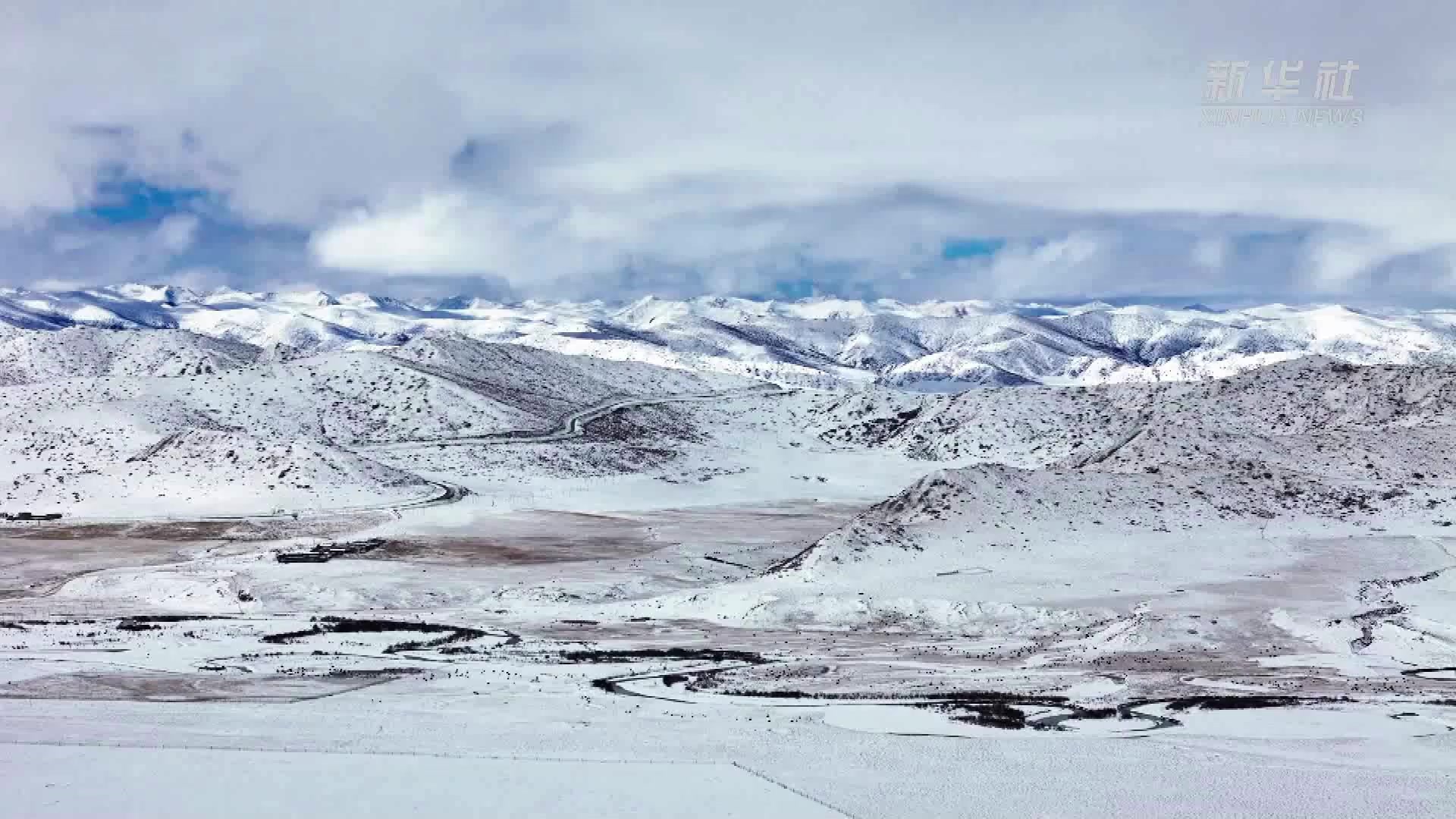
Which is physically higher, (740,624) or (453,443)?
(453,443)

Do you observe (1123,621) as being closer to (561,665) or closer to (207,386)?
(561,665)

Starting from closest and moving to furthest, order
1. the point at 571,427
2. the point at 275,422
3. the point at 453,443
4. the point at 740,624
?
the point at 740,624 < the point at 453,443 < the point at 275,422 < the point at 571,427

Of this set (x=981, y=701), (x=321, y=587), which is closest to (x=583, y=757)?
(x=981, y=701)

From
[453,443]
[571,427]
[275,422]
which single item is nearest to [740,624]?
[453,443]

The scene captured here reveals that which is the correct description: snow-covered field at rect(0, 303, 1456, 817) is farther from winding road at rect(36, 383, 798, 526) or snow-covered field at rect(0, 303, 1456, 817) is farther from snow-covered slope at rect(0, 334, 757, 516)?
winding road at rect(36, 383, 798, 526)

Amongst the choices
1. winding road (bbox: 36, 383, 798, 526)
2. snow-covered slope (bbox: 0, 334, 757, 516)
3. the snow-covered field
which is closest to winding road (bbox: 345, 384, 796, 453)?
winding road (bbox: 36, 383, 798, 526)

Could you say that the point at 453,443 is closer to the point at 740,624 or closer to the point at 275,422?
the point at 275,422

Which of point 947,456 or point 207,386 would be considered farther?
point 207,386

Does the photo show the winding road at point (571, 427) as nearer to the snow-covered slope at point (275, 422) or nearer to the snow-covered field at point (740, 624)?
the snow-covered slope at point (275, 422)
